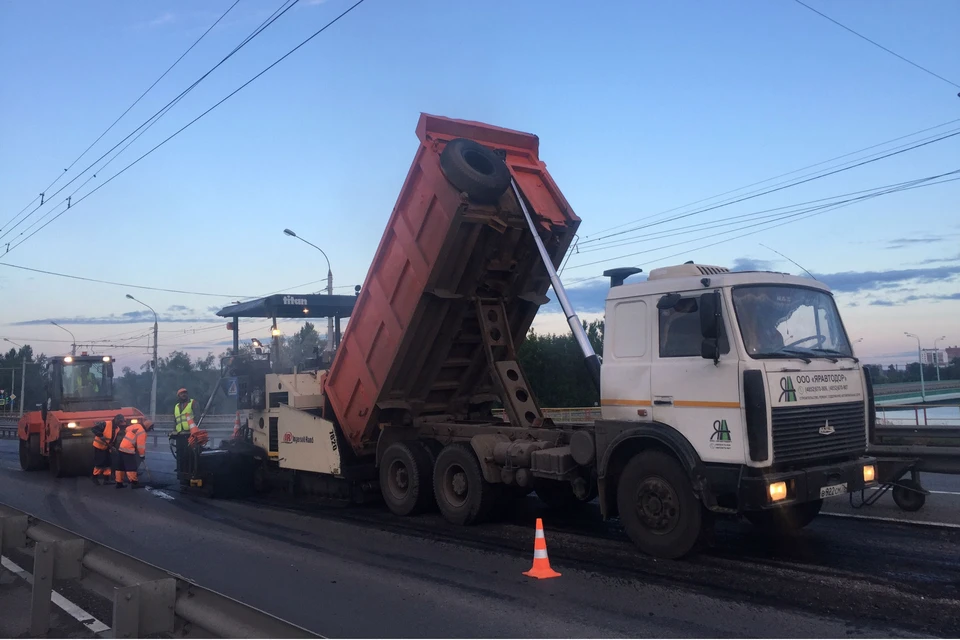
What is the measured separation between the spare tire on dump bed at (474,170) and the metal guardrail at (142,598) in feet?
17.3

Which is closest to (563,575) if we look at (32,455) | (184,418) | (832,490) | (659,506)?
(659,506)

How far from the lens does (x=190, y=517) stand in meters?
10.6

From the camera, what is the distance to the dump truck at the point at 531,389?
657 cm

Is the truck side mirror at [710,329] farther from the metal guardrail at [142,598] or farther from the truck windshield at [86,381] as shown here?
the truck windshield at [86,381]

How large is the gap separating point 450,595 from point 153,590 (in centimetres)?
302

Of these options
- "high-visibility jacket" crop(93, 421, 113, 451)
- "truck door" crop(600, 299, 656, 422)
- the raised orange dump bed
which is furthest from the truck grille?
"high-visibility jacket" crop(93, 421, 113, 451)

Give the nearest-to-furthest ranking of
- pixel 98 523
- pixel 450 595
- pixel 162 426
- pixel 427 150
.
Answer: pixel 450 595, pixel 427 150, pixel 98 523, pixel 162 426

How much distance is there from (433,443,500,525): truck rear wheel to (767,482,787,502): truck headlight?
352 centimetres

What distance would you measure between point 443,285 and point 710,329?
368 cm

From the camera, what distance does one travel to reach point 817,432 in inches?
265

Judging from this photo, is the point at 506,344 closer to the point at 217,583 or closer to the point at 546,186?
the point at 546,186

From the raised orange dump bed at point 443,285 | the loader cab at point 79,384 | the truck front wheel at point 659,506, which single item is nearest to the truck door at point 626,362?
the truck front wheel at point 659,506

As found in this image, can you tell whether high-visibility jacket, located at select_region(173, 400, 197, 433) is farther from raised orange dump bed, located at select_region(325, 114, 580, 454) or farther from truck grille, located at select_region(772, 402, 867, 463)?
truck grille, located at select_region(772, 402, 867, 463)

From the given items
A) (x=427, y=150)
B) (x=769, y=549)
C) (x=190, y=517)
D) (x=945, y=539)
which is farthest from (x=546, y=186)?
(x=190, y=517)
